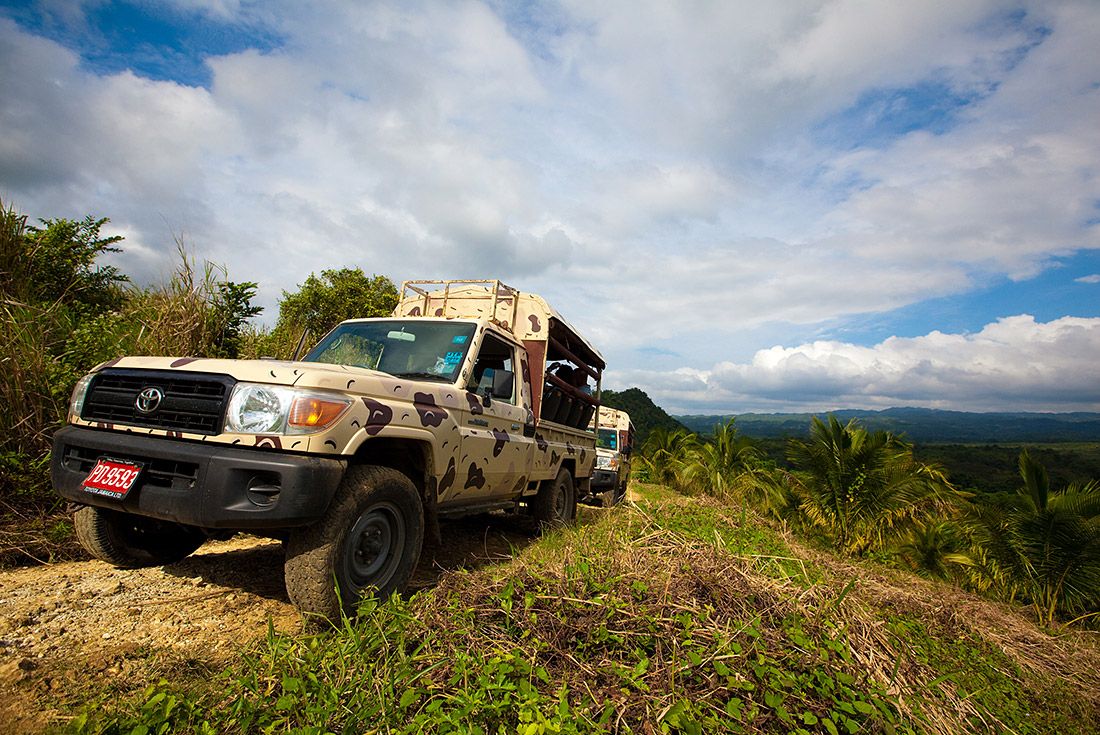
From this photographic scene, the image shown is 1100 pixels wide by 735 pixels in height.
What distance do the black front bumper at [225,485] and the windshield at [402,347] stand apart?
4.80 feet

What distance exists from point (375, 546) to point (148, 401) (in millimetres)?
1517

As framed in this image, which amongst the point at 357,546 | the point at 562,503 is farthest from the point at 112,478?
the point at 562,503

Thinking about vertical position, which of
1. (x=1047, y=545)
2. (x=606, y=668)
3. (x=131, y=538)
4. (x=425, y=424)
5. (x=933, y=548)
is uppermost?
(x=425, y=424)

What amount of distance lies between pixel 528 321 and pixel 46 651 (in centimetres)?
446

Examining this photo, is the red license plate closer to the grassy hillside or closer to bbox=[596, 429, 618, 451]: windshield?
the grassy hillside

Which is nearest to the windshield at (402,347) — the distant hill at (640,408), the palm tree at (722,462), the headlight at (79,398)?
the headlight at (79,398)

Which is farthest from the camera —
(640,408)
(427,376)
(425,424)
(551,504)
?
(640,408)

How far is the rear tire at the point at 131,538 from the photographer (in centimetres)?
336

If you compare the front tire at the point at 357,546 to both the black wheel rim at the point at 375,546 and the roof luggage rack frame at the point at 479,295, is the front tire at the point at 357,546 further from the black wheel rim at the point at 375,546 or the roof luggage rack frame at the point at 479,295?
the roof luggage rack frame at the point at 479,295

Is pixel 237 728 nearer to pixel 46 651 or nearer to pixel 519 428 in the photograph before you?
pixel 46 651

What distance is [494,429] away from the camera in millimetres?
4402

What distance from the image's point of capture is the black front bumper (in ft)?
8.23

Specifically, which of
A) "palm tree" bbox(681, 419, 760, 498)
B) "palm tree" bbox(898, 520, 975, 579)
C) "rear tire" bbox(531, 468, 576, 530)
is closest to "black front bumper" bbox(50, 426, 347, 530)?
"rear tire" bbox(531, 468, 576, 530)

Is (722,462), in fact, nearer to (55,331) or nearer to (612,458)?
(612,458)
